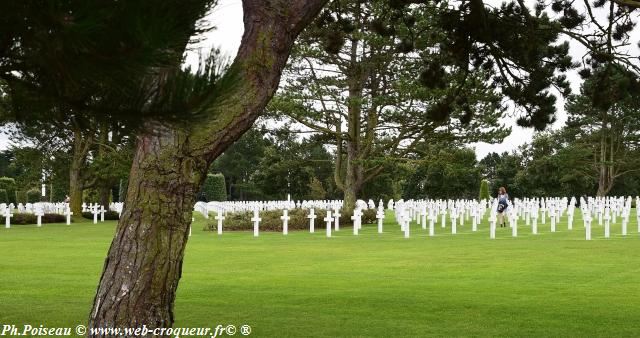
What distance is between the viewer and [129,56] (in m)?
3.38

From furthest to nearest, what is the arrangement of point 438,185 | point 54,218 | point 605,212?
point 438,185, point 54,218, point 605,212

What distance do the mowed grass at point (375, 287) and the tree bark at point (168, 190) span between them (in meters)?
2.16

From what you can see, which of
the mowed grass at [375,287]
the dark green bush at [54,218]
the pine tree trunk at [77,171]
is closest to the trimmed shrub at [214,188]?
the pine tree trunk at [77,171]

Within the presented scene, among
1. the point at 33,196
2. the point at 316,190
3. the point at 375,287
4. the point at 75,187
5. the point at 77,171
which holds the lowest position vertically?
the point at 375,287

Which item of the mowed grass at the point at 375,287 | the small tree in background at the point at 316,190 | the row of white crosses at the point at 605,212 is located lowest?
the mowed grass at the point at 375,287

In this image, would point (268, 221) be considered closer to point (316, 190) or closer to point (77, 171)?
point (77, 171)

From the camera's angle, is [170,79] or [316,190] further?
[316,190]

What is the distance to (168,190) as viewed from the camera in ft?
19.7

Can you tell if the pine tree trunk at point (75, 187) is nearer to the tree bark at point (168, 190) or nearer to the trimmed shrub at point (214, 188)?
the trimmed shrub at point (214, 188)

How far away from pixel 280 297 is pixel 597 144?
5576cm

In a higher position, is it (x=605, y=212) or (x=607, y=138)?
(x=607, y=138)

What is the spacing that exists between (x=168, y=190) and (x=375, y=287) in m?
5.97

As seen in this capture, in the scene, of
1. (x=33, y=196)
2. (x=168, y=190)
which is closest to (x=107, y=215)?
(x=33, y=196)

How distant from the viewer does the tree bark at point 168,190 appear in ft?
19.1
